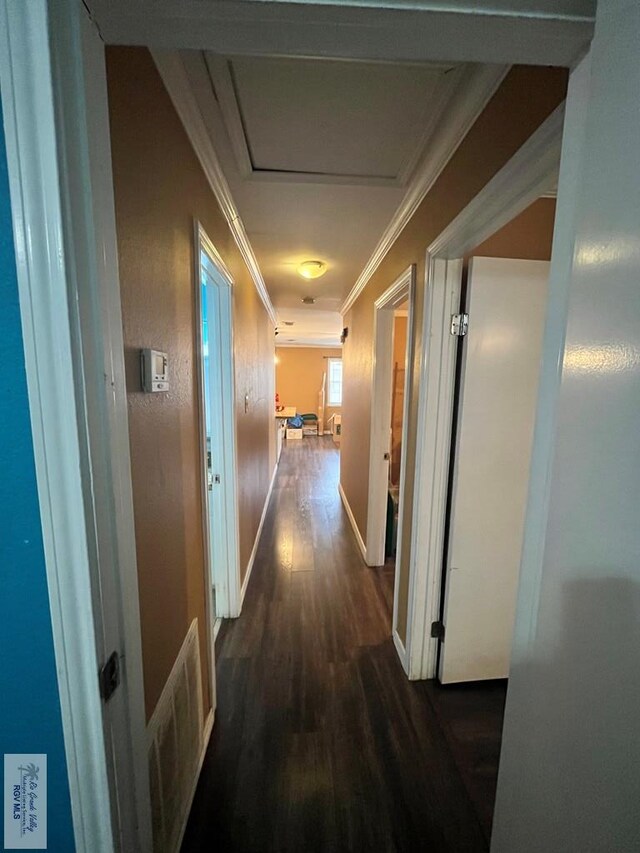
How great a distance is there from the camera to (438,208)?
1422 millimetres

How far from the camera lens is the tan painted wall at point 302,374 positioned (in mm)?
9461

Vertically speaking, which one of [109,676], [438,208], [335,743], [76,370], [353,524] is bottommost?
[335,743]

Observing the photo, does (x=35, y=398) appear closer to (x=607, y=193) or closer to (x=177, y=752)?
(x=607, y=193)

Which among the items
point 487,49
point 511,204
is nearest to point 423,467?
point 511,204

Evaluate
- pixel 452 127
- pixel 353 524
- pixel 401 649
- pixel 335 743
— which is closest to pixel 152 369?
pixel 452 127

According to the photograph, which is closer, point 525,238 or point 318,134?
point 318,134

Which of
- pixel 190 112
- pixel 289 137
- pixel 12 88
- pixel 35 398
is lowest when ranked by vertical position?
pixel 35 398

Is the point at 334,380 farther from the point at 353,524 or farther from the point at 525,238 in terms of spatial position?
the point at 525,238

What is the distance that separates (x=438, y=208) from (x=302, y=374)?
8184mm

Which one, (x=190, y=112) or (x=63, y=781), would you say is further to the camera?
(x=190, y=112)

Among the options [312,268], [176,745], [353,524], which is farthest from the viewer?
[353,524]

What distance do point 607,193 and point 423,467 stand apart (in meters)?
1.22

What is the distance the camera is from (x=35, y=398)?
19.3 inches

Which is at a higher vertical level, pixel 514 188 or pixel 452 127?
pixel 452 127
